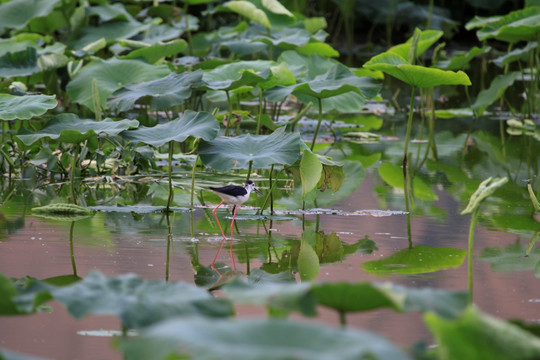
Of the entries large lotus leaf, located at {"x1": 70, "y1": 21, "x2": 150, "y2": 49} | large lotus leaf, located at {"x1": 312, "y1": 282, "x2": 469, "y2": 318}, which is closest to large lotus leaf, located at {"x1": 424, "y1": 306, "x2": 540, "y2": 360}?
large lotus leaf, located at {"x1": 312, "y1": 282, "x2": 469, "y2": 318}

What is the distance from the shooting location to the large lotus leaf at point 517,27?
5477mm

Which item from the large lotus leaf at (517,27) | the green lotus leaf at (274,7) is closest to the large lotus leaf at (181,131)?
the large lotus leaf at (517,27)

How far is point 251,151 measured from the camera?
124 inches

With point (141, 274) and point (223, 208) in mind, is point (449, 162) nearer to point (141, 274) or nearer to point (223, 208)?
point (223, 208)

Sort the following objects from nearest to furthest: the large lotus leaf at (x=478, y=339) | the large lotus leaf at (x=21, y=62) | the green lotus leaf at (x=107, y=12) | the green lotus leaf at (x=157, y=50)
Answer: the large lotus leaf at (x=478, y=339) → the large lotus leaf at (x=21, y=62) → the green lotus leaf at (x=157, y=50) → the green lotus leaf at (x=107, y=12)

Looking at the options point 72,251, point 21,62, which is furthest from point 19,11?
point 72,251

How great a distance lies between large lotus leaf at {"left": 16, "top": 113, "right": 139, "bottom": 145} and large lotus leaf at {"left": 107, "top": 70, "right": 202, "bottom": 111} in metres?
0.37

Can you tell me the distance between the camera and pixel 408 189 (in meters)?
3.88

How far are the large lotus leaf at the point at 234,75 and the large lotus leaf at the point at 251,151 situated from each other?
0.57 m

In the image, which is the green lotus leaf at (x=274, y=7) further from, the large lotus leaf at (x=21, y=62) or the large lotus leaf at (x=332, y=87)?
the large lotus leaf at (x=332, y=87)

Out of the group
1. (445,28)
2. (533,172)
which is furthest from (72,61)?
(445,28)

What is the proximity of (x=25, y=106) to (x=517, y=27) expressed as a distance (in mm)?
3307

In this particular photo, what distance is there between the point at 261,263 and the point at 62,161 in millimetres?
1718

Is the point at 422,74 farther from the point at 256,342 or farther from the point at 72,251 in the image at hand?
the point at 256,342
